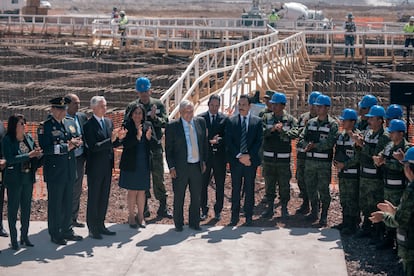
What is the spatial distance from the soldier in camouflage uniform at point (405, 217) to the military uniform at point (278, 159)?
9.61ft

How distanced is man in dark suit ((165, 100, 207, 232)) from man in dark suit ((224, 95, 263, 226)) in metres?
0.49

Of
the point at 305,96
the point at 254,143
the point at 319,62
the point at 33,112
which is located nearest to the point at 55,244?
the point at 254,143

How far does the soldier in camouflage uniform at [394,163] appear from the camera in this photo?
30.3 ft

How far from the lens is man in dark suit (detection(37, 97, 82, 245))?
9.59 m

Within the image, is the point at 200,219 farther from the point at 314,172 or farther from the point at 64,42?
the point at 64,42

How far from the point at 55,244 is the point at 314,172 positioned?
327 cm

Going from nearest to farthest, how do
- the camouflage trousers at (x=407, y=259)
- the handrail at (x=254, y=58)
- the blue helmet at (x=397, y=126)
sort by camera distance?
the camouflage trousers at (x=407, y=259) < the blue helmet at (x=397, y=126) < the handrail at (x=254, y=58)

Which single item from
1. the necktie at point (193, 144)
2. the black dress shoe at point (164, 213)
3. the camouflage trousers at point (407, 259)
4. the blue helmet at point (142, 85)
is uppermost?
the blue helmet at point (142, 85)

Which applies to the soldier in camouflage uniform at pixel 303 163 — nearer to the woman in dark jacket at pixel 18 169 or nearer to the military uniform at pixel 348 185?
the military uniform at pixel 348 185

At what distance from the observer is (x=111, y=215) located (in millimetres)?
11375

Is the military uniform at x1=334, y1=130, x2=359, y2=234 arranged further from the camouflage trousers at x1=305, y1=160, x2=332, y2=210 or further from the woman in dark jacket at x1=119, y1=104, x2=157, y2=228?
the woman in dark jacket at x1=119, y1=104, x2=157, y2=228

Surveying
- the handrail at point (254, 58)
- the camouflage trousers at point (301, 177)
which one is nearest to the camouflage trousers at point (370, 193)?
the camouflage trousers at point (301, 177)

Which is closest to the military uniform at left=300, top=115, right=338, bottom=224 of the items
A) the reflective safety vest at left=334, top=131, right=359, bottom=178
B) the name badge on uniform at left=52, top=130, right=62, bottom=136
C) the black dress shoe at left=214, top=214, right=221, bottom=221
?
the reflective safety vest at left=334, top=131, right=359, bottom=178

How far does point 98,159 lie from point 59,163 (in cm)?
53
